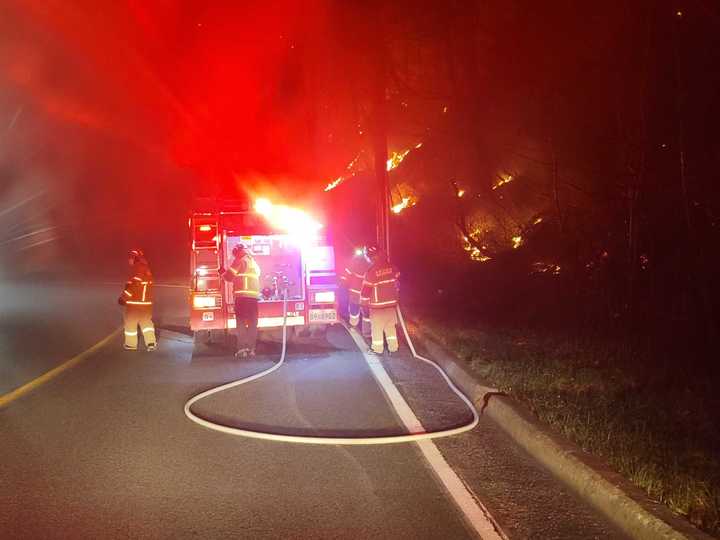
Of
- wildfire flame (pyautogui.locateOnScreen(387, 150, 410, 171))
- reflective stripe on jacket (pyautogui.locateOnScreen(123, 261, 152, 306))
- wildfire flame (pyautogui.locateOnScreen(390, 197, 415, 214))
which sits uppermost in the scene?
wildfire flame (pyautogui.locateOnScreen(387, 150, 410, 171))

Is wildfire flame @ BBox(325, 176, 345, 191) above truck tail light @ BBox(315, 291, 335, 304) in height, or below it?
above

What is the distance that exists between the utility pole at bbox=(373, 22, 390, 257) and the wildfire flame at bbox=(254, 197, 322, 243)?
384 cm

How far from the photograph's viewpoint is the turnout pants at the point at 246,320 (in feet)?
31.5

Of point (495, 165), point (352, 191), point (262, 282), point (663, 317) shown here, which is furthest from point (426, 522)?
point (352, 191)

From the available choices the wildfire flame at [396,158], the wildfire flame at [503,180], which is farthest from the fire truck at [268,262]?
the wildfire flame at [396,158]

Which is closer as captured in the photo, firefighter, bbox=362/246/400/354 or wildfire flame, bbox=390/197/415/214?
firefighter, bbox=362/246/400/354

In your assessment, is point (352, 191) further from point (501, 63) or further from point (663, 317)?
point (663, 317)

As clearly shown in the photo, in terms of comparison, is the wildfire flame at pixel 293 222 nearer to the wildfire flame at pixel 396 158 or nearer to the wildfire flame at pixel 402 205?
the wildfire flame at pixel 402 205

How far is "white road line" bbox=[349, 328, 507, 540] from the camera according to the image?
395 cm

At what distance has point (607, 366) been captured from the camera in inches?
324

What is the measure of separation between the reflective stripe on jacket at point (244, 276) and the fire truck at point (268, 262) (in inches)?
26.4

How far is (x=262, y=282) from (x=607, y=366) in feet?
17.4

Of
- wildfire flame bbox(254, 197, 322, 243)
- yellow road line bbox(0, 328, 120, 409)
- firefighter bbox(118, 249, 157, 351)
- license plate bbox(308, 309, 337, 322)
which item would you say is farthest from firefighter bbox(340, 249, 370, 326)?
yellow road line bbox(0, 328, 120, 409)

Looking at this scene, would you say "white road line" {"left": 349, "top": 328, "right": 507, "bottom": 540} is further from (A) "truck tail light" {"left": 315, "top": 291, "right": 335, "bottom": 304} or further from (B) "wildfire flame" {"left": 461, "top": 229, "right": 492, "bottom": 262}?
(B) "wildfire flame" {"left": 461, "top": 229, "right": 492, "bottom": 262}
